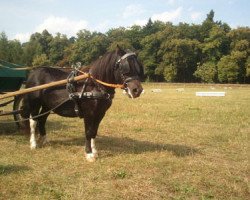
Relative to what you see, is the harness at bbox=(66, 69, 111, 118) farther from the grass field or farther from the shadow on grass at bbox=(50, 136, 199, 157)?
the shadow on grass at bbox=(50, 136, 199, 157)

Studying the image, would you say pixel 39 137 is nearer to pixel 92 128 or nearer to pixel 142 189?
pixel 92 128

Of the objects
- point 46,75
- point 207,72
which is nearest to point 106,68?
point 46,75

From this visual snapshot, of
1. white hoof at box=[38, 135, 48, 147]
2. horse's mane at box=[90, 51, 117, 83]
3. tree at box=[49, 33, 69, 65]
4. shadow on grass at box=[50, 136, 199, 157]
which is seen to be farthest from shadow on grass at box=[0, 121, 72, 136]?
tree at box=[49, 33, 69, 65]

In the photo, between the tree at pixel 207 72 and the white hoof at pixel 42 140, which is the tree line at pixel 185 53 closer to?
the tree at pixel 207 72

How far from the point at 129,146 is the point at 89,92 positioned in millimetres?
2436

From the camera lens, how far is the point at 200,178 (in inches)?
277

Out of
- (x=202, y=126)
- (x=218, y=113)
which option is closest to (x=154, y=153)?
(x=202, y=126)

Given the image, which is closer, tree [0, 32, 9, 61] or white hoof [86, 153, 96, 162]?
white hoof [86, 153, 96, 162]

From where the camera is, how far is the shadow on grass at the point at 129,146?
30.8 ft

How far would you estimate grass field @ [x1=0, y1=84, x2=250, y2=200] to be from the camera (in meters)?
6.31

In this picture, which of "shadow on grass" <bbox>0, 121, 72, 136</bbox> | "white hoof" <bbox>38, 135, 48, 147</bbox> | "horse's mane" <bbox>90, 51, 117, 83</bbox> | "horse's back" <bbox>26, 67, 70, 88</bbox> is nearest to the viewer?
"horse's mane" <bbox>90, 51, 117, 83</bbox>

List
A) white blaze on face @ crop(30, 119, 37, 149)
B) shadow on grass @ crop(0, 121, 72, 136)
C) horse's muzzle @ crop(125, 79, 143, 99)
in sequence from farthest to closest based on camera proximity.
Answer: shadow on grass @ crop(0, 121, 72, 136)
white blaze on face @ crop(30, 119, 37, 149)
horse's muzzle @ crop(125, 79, 143, 99)

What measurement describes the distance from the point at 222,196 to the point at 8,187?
12.3 ft

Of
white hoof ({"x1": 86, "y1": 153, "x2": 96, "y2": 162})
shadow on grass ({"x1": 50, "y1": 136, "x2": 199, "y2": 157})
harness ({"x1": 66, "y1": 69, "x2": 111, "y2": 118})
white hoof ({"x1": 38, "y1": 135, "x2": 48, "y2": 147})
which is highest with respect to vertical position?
harness ({"x1": 66, "y1": 69, "x2": 111, "y2": 118})
